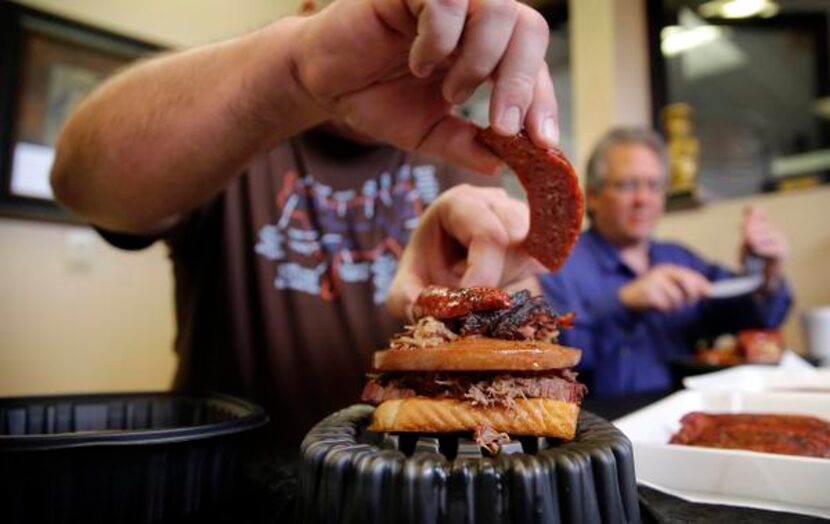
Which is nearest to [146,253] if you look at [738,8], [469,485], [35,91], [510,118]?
[35,91]

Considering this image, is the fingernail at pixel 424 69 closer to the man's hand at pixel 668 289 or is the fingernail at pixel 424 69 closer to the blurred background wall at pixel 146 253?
the blurred background wall at pixel 146 253

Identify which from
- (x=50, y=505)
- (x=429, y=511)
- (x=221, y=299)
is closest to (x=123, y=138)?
(x=221, y=299)

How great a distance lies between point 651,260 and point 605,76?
1023 mm

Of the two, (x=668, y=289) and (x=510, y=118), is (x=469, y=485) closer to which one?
(x=510, y=118)

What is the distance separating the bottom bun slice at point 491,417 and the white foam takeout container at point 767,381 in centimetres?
62

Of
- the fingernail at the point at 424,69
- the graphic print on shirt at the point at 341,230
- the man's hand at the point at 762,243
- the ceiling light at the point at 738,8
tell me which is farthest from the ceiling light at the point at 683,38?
the fingernail at the point at 424,69

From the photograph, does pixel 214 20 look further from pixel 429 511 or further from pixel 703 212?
pixel 429 511

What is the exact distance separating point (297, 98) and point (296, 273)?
0.62 m

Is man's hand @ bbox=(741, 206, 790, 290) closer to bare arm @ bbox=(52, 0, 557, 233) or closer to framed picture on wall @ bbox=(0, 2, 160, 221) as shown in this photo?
bare arm @ bbox=(52, 0, 557, 233)

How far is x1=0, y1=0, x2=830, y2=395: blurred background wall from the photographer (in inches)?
75.1

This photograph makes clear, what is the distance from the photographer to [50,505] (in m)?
0.45

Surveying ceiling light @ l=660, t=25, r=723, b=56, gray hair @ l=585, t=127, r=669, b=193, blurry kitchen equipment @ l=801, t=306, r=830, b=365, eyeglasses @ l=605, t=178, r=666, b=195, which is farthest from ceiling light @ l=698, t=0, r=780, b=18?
blurry kitchen equipment @ l=801, t=306, r=830, b=365

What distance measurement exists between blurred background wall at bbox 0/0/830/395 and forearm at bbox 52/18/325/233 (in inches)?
31.3

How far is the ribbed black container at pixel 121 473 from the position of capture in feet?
1.43
